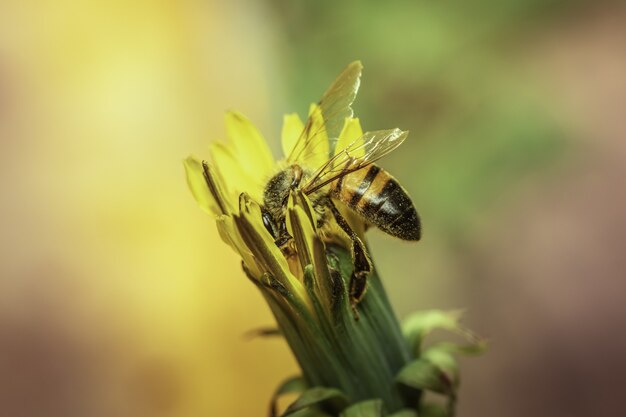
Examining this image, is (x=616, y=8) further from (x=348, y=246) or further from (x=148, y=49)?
(x=348, y=246)

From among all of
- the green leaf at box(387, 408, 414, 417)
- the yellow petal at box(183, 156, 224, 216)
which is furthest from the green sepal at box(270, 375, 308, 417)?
the yellow petal at box(183, 156, 224, 216)

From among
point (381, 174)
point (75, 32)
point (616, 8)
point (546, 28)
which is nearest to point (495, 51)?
→ point (546, 28)

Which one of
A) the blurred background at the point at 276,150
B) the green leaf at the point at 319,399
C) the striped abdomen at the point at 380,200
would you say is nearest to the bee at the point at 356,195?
the striped abdomen at the point at 380,200

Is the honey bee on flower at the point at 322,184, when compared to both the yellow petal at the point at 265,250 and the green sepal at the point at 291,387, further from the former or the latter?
the green sepal at the point at 291,387

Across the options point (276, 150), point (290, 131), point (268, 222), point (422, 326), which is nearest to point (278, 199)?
point (268, 222)

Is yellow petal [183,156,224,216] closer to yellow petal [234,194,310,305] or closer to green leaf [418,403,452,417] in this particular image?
yellow petal [234,194,310,305]
